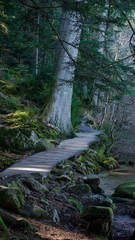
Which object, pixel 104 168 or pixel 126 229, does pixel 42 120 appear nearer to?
pixel 104 168

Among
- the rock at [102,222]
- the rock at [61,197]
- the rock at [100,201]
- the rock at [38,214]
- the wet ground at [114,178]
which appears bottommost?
the wet ground at [114,178]

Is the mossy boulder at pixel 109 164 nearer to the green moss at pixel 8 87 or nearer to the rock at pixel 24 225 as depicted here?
the green moss at pixel 8 87

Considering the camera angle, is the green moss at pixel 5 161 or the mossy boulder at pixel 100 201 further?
the green moss at pixel 5 161

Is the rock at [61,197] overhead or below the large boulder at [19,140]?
below

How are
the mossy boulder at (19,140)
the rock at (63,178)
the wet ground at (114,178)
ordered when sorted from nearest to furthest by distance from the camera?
the rock at (63,178)
the mossy boulder at (19,140)
the wet ground at (114,178)

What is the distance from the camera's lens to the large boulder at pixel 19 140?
8070mm

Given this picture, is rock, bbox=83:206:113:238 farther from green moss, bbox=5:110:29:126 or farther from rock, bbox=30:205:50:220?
green moss, bbox=5:110:29:126

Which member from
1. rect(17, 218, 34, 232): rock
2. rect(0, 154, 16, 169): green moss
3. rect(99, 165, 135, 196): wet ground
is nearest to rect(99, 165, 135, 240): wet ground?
rect(99, 165, 135, 196): wet ground

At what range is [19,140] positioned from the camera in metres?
8.33

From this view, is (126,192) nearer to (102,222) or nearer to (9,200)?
(102,222)

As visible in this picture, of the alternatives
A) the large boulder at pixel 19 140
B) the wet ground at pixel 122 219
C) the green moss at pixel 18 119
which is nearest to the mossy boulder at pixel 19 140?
the large boulder at pixel 19 140

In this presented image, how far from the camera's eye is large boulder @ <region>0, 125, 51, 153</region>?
8.07m

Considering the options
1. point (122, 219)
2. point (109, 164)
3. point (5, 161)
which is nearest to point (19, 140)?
point (5, 161)

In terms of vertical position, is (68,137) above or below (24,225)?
above
